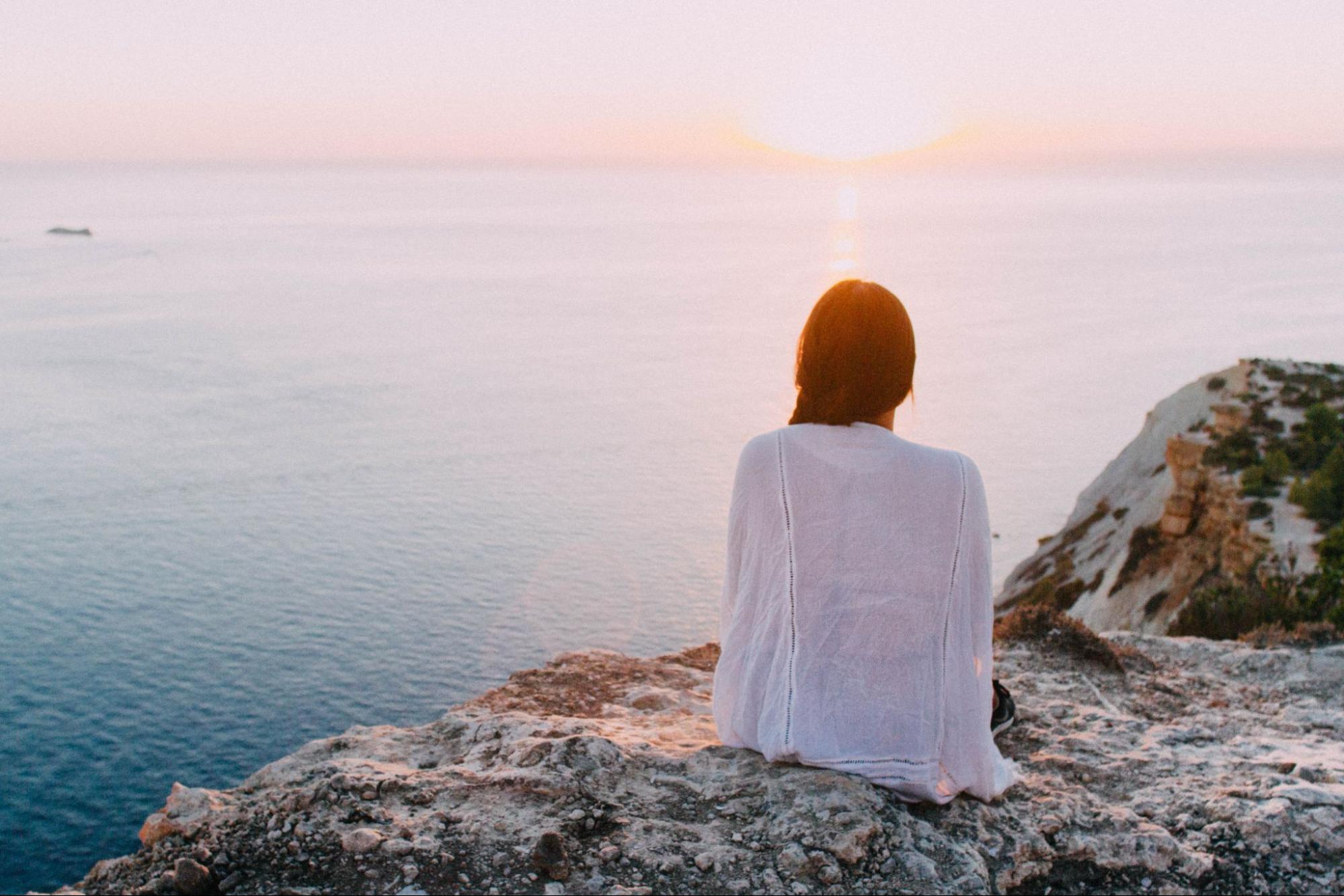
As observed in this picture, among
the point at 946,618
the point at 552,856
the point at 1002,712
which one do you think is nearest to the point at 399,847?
the point at 552,856

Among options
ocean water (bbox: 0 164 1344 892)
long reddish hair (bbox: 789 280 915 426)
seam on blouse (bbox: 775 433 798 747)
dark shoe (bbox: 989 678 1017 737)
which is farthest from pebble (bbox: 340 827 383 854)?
ocean water (bbox: 0 164 1344 892)

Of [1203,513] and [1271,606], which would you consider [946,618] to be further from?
[1203,513]

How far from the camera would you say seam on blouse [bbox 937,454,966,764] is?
4.86 metres

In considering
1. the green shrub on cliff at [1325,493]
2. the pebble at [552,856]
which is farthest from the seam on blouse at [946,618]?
the green shrub on cliff at [1325,493]

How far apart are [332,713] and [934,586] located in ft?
102

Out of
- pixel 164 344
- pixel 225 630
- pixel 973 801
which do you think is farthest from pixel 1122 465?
pixel 164 344

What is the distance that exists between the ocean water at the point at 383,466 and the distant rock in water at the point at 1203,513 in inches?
413

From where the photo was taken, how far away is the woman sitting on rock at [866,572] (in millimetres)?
4855

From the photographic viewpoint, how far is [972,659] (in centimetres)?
512

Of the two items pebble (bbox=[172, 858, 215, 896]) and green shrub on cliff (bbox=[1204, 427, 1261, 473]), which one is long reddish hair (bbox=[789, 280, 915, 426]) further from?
green shrub on cliff (bbox=[1204, 427, 1261, 473])

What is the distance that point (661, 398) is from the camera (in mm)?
75250

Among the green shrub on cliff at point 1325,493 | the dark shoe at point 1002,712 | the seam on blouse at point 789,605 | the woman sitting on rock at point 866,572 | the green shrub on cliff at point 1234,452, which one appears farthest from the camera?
the green shrub on cliff at point 1234,452

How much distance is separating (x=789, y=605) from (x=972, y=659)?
893 mm

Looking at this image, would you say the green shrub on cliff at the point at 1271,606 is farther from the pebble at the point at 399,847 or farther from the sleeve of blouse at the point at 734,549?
the pebble at the point at 399,847
